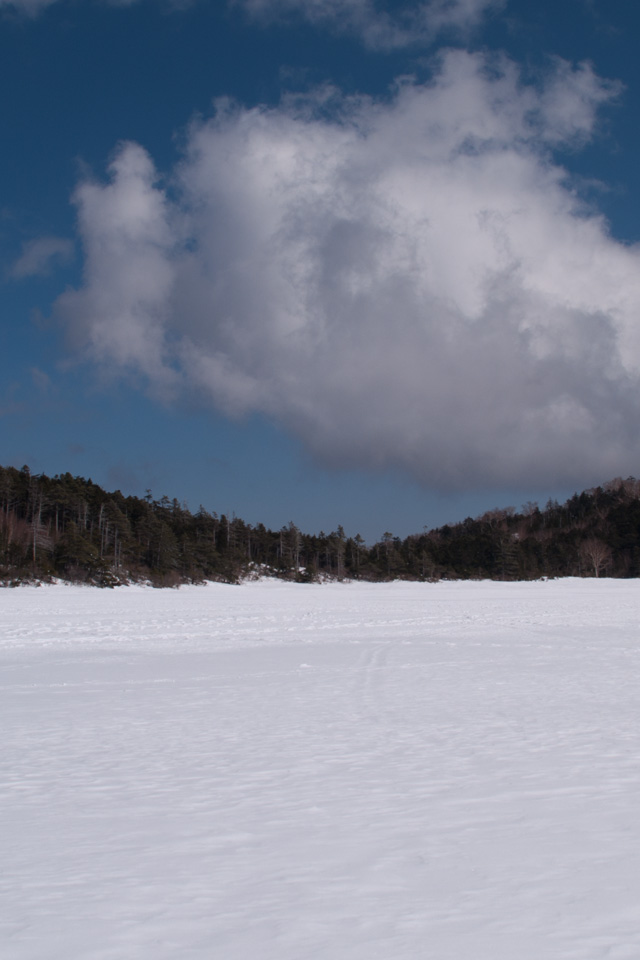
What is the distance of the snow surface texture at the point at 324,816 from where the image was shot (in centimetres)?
343

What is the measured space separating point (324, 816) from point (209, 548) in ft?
236

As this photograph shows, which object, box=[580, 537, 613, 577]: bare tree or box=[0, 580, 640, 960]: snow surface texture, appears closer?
box=[0, 580, 640, 960]: snow surface texture

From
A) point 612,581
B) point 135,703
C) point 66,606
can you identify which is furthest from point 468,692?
point 612,581

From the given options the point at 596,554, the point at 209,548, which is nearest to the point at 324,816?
the point at 209,548

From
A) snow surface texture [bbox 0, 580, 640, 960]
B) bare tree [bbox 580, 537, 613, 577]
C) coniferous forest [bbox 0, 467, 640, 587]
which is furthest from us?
bare tree [bbox 580, 537, 613, 577]

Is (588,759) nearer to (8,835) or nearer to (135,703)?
(8,835)

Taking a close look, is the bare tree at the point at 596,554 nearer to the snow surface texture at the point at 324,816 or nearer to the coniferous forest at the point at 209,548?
the coniferous forest at the point at 209,548

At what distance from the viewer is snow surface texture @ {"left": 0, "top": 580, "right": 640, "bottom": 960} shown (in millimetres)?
3430

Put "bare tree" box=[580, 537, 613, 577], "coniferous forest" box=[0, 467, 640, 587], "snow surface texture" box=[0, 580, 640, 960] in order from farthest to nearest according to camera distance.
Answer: "bare tree" box=[580, 537, 613, 577] → "coniferous forest" box=[0, 467, 640, 587] → "snow surface texture" box=[0, 580, 640, 960]

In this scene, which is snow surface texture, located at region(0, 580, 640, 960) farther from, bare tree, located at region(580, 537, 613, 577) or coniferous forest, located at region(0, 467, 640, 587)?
bare tree, located at region(580, 537, 613, 577)

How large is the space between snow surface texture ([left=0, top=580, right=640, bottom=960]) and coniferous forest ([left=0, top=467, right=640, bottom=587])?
1710 inches

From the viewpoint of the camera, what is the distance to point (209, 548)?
76.0m

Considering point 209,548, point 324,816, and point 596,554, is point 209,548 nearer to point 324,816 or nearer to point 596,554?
point 596,554

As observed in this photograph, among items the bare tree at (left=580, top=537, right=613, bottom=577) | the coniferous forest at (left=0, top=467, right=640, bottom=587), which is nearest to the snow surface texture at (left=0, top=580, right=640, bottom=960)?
the coniferous forest at (left=0, top=467, right=640, bottom=587)
